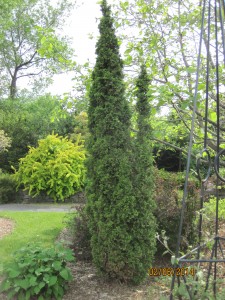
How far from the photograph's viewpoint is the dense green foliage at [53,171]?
11766 mm

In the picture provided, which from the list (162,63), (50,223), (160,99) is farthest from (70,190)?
(160,99)

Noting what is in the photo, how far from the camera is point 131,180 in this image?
13.0ft

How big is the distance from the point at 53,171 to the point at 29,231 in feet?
15.9

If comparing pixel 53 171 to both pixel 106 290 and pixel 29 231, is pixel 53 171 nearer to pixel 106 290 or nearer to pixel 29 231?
pixel 29 231

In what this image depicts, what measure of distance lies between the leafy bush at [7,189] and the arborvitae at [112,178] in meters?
8.83

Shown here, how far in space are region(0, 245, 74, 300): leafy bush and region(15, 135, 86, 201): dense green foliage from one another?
24.9 feet

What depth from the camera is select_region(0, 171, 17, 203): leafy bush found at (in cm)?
1220

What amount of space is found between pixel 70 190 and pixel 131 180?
26.9 feet

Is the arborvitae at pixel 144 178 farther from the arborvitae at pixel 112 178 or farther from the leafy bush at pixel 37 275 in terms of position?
the leafy bush at pixel 37 275

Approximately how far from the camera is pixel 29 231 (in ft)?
22.8

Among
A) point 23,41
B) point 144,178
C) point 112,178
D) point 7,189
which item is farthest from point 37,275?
point 23,41

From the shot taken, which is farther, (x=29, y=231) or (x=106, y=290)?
(x=29, y=231)

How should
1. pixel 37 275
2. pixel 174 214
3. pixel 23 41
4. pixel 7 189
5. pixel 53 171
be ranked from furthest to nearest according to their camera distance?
pixel 23 41 → pixel 7 189 → pixel 53 171 → pixel 174 214 → pixel 37 275

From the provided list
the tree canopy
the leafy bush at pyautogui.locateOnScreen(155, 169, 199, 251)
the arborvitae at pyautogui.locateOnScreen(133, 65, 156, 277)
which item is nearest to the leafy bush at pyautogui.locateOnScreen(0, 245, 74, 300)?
the arborvitae at pyautogui.locateOnScreen(133, 65, 156, 277)
